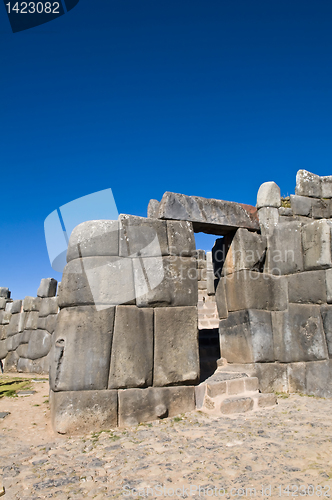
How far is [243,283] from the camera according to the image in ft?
18.6

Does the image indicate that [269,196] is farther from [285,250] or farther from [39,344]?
[39,344]

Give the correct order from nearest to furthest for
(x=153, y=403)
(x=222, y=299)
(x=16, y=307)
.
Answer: (x=153, y=403)
(x=222, y=299)
(x=16, y=307)

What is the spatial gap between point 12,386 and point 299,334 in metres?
5.81

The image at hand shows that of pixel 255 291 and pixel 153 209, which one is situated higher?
pixel 153 209

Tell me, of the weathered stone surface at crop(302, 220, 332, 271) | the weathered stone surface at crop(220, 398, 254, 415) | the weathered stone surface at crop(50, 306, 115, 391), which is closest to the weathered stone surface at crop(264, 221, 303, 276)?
the weathered stone surface at crop(302, 220, 332, 271)

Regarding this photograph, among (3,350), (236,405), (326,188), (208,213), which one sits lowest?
(236,405)

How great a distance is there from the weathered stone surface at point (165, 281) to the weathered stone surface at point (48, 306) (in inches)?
220

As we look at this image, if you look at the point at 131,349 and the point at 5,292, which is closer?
the point at 131,349

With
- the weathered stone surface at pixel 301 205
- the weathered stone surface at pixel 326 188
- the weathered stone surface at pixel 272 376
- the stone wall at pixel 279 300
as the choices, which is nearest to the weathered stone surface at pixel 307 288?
the stone wall at pixel 279 300

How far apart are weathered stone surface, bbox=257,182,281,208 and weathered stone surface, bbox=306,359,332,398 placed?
2.70m

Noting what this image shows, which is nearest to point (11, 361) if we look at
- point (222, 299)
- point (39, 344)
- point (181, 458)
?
point (39, 344)

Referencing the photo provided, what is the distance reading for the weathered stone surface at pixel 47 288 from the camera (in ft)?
32.4

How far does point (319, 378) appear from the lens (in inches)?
207

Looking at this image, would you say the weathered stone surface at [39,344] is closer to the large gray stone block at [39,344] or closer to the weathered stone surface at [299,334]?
the large gray stone block at [39,344]
